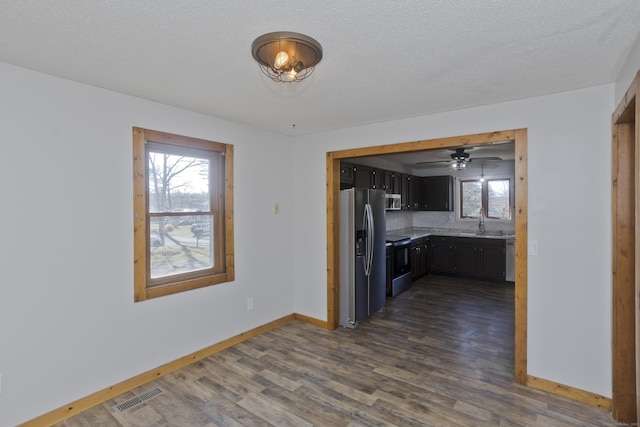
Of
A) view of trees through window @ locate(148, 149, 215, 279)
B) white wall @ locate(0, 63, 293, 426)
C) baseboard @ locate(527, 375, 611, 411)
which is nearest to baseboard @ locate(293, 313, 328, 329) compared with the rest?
white wall @ locate(0, 63, 293, 426)

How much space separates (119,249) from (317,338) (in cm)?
236

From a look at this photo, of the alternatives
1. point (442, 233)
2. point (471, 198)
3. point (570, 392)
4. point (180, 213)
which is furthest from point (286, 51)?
point (471, 198)

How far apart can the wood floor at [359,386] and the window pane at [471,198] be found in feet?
11.6

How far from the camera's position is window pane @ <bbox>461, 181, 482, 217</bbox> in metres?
7.26

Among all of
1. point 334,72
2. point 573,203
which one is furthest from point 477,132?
point 334,72

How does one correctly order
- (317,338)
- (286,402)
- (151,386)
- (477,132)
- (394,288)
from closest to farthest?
(286,402)
(151,386)
(477,132)
(317,338)
(394,288)

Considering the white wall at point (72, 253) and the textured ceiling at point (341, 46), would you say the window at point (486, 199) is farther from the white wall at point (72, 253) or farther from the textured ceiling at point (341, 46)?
the white wall at point (72, 253)

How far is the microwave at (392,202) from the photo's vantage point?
20.0 ft

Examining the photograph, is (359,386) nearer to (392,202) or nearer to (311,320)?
(311,320)

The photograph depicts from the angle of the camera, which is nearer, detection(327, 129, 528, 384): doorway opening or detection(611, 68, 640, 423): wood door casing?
detection(611, 68, 640, 423): wood door casing

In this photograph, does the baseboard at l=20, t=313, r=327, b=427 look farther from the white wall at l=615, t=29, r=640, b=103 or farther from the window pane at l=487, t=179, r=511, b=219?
the window pane at l=487, t=179, r=511, b=219

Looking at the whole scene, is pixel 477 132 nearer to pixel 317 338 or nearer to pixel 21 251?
pixel 317 338

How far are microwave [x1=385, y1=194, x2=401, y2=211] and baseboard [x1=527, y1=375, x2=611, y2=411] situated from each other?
3688 mm

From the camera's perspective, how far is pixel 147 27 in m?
1.73
